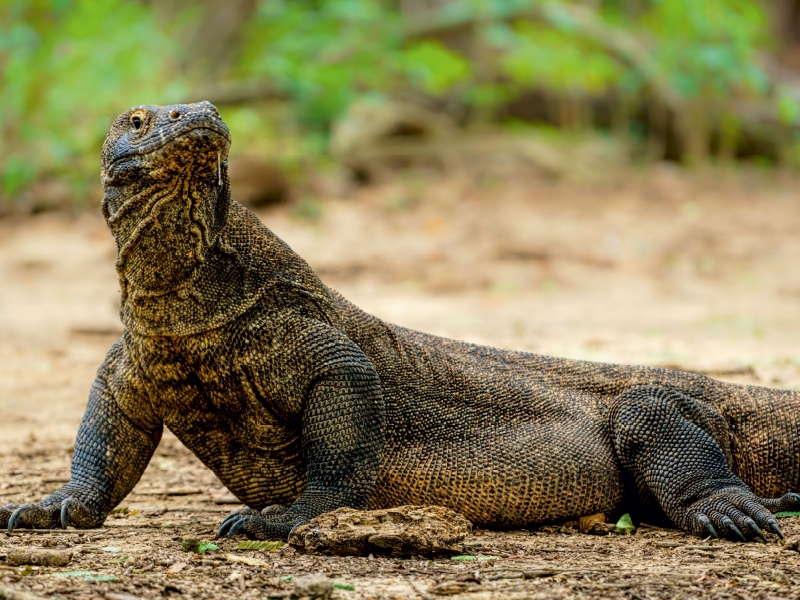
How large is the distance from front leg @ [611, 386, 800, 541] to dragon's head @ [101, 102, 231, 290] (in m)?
2.14

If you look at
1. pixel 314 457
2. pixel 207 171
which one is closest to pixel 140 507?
pixel 314 457

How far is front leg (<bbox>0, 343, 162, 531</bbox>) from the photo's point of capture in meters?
4.24

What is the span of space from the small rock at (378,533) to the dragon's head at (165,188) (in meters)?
1.12

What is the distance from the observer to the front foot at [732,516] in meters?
4.07

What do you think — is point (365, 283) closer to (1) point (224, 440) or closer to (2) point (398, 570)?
(1) point (224, 440)

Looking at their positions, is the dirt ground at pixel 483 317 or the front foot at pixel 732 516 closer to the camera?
the dirt ground at pixel 483 317

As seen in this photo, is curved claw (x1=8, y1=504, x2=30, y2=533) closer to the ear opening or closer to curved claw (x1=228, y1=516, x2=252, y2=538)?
curved claw (x1=228, y1=516, x2=252, y2=538)

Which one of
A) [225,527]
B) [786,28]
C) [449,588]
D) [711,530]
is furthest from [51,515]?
[786,28]

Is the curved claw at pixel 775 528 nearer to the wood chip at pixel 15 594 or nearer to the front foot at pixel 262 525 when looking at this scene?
the front foot at pixel 262 525

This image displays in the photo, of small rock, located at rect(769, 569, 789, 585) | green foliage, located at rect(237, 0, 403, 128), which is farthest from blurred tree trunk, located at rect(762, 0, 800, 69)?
small rock, located at rect(769, 569, 789, 585)

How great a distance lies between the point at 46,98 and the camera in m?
14.3

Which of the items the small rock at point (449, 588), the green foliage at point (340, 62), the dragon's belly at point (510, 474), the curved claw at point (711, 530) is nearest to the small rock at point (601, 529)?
the dragon's belly at point (510, 474)

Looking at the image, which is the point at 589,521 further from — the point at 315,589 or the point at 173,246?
the point at 173,246

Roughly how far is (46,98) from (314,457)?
1191cm
